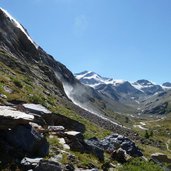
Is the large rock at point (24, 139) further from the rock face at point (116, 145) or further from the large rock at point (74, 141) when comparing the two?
the rock face at point (116, 145)

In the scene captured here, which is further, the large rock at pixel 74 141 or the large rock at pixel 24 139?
the large rock at pixel 74 141

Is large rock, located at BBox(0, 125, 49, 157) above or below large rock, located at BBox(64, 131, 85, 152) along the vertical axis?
below

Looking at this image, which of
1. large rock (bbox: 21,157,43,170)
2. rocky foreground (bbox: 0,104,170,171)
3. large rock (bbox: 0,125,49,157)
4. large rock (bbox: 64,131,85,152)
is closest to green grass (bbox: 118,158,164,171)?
rocky foreground (bbox: 0,104,170,171)

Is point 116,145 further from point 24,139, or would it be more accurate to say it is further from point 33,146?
point 24,139

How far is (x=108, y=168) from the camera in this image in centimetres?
2078

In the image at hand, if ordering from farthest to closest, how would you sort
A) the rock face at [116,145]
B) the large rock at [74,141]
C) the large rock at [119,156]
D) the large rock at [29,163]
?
the rock face at [116,145], the large rock at [119,156], the large rock at [74,141], the large rock at [29,163]

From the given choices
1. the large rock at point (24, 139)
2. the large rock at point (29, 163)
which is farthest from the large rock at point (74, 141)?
the large rock at point (29, 163)

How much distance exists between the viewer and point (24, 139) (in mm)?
17312

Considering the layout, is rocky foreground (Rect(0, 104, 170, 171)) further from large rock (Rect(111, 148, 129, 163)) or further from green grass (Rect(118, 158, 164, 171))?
green grass (Rect(118, 158, 164, 171))

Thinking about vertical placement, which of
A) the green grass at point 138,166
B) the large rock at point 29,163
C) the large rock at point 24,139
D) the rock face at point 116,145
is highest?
the rock face at point 116,145

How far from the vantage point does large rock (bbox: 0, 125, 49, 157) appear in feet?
56.5

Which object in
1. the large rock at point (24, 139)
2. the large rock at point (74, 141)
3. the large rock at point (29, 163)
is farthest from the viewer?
the large rock at point (74, 141)

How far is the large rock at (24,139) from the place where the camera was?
17.2 metres

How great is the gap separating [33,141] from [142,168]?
706cm
